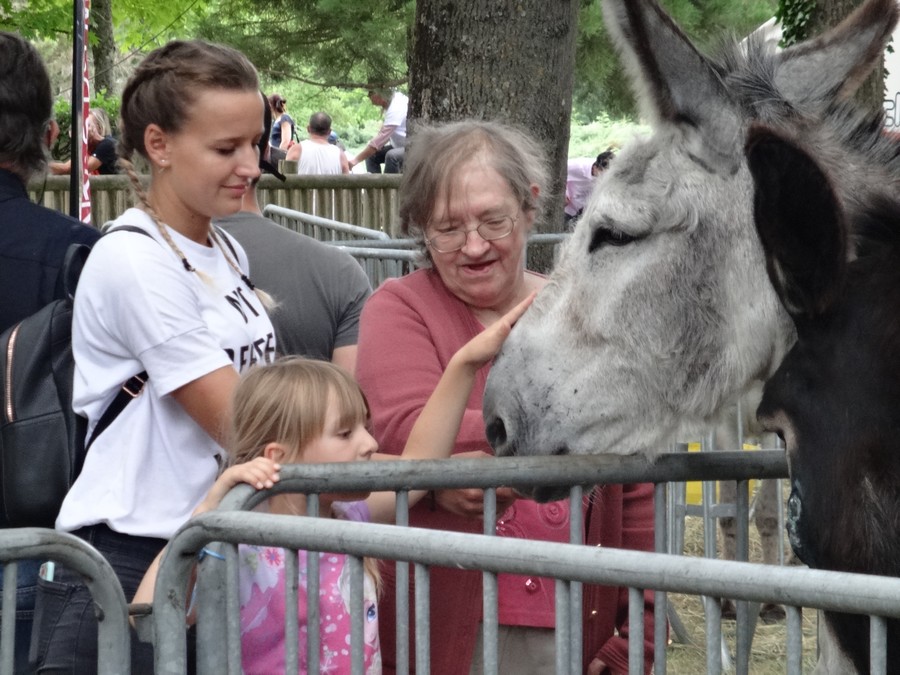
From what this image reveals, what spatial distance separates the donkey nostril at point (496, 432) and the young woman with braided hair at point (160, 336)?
571mm

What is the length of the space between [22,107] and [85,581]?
67.8 inches

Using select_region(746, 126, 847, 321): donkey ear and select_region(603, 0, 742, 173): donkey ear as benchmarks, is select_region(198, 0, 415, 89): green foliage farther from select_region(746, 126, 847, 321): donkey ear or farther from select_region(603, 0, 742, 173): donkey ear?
select_region(746, 126, 847, 321): donkey ear

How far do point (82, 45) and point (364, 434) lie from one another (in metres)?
4.16

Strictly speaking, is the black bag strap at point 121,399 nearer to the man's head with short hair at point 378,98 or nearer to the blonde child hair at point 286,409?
the blonde child hair at point 286,409

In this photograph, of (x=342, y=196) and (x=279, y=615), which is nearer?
(x=279, y=615)

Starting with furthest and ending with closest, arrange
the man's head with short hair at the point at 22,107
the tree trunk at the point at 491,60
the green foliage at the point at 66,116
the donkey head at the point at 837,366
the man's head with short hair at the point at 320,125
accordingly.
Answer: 1. the man's head with short hair at the point at 320,125
2. the green foliage at the point at 66,116
3. the tree trunk at the point at 491,60
4. the man's head with short hair at the point at 22,107
5. the donkey head at the point at 837,366

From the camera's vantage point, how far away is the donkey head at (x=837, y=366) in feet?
7.09

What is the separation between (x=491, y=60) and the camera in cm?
632

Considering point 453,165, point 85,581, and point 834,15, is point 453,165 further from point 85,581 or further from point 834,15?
point 834,15

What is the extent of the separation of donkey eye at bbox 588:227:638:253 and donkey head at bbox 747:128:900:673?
0.41m

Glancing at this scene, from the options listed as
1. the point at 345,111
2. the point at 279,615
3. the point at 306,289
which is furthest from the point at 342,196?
the point at 345,111

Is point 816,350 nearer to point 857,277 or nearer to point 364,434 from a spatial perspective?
point 857,277

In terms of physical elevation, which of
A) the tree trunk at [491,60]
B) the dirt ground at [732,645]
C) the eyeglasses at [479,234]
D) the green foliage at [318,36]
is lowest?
the dirt ground at [732,645]

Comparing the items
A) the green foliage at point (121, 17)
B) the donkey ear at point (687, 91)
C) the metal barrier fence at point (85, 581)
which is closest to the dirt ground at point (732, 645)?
the donkey ear at point (687, 91)
